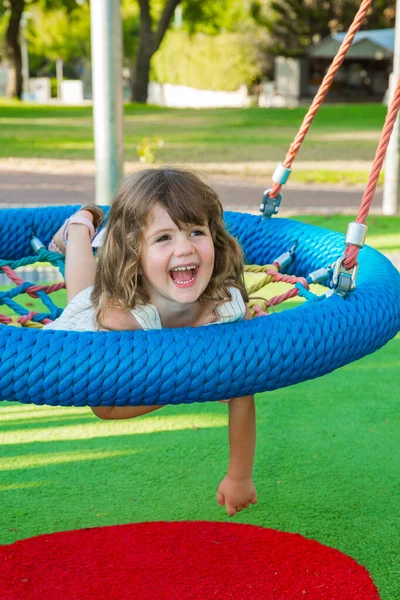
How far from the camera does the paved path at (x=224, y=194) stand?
28.2ft

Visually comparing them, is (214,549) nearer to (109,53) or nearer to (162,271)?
(162,271)

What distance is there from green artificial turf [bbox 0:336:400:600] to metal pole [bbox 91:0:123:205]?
2.71 metres

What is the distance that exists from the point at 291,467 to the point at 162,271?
3.88 feet

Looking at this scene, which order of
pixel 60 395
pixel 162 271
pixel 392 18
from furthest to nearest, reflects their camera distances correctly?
pixel 392 18
pixel 162 271
pixel 60 395

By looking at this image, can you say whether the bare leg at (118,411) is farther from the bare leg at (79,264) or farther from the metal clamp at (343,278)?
the bare leg at (79,264)

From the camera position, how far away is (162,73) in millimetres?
48875

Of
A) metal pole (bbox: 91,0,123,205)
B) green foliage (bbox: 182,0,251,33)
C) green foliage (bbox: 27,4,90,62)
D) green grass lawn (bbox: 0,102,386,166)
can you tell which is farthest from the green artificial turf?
green foliage (bbox: 27,4,90,62)

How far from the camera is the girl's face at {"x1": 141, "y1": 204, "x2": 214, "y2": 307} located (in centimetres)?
170

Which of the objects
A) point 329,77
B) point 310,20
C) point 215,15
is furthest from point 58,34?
point 329,77

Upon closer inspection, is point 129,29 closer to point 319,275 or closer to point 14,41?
point 14,41

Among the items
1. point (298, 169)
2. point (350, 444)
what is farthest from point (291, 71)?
point (350, 444)

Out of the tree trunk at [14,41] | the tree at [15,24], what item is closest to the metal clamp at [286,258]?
the tree at [15,24]

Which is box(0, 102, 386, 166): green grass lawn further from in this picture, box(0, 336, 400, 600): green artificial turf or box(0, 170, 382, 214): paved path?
box(0, 336, 400, 600): green artificial turf

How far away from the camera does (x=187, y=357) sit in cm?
141
